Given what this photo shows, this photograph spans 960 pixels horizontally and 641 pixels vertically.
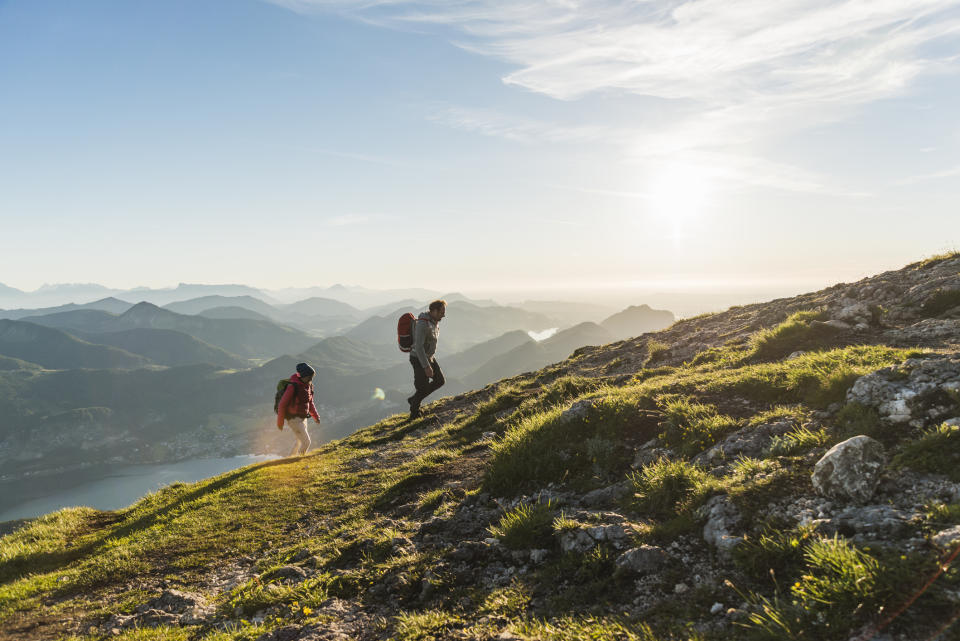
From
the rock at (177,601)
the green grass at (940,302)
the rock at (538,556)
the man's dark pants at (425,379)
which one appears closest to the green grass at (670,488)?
the rock at (538,556)

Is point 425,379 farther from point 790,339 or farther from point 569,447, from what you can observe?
point 790,339

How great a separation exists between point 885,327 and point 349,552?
15.3 meters

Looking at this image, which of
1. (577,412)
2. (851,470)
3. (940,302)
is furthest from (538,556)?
(940,302)

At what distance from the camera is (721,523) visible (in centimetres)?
562

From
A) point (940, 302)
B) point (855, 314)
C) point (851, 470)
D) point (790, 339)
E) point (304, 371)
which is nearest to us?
point (851, 470)

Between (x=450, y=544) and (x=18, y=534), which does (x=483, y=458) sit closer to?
(x=450, y=544)

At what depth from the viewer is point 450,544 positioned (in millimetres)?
7262

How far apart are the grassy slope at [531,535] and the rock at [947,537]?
207 millimetres

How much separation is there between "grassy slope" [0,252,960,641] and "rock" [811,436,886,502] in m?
0.30

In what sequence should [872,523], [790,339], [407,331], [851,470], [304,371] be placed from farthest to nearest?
[407,331] → [304,371] → [790,339] → [851,470] → [872,523]

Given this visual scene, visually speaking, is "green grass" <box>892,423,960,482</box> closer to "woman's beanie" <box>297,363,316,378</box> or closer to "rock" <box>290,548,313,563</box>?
"rock" <box>290,548,313,563</box>

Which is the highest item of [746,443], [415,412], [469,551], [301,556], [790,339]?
[790,339]

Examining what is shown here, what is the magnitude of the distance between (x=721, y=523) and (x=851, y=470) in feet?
5.70

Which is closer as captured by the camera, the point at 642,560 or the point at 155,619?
the point at 642,560
